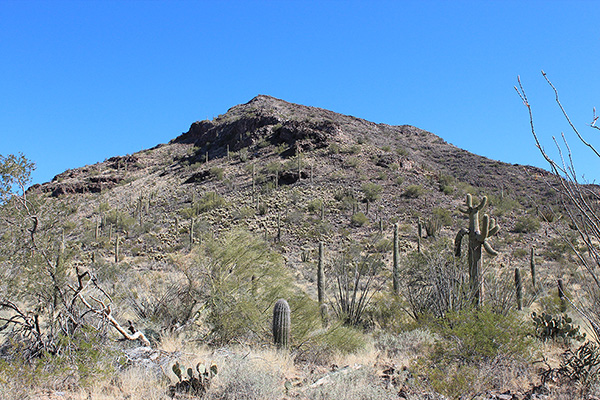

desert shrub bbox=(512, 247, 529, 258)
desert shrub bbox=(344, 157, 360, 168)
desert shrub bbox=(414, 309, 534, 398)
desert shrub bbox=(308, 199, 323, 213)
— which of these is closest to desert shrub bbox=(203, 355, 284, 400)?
desert shrub bbox=(414, 309, 534, 398)

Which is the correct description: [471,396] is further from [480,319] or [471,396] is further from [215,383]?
[215,383]

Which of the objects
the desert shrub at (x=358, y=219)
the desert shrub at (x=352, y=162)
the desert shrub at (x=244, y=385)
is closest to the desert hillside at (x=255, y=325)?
the desert shrub at (x=244, y=385)

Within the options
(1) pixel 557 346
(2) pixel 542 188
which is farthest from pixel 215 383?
(2) pixel 542 188

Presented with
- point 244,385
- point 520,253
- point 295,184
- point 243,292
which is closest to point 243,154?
point 295,184

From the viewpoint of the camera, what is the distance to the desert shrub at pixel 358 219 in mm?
33750

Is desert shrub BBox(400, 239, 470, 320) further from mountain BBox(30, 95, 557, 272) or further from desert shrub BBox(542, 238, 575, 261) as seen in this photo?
desert shrub BBox(542, 238, 575, 261)

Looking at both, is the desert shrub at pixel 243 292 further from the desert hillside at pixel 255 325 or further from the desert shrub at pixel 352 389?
the desert shrub at pixel 352 389

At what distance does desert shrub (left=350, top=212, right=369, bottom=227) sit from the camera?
3375 centimetres

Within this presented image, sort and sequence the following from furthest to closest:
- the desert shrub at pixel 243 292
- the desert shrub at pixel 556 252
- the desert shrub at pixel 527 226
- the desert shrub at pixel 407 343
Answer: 1. the desert shrub at pixel 527 226
2. the desert shrub at pixel 556 252
3. the desert shrub at pixel 243 292
4. the desert shrub at pixel 407 343

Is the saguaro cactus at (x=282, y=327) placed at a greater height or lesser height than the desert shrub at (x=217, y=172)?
lesser

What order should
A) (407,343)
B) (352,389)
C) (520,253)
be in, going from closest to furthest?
(352,389)
(407,343)
(520,253)

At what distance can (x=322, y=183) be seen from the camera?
42.4 m

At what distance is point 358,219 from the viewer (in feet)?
111

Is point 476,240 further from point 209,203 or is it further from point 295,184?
point 295,184
